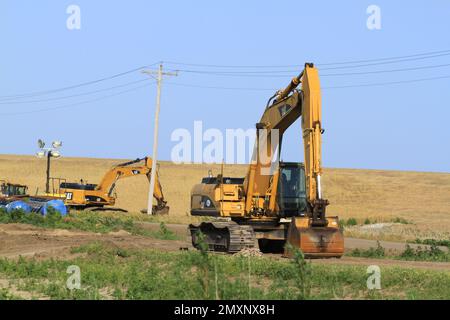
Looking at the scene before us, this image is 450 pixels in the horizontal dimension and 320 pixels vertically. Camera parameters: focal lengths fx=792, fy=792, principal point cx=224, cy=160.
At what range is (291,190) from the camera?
23453mm

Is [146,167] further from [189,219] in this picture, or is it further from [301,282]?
[301,282]

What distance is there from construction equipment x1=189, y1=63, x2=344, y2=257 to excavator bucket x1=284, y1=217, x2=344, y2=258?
0.24 meters

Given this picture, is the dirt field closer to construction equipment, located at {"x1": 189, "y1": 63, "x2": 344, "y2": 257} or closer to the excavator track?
construction equipment, located at {"x1": 189, "y1": 63, "x2": 344, "y2": 257}

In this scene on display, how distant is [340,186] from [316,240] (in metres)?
76.4

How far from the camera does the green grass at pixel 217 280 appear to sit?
12875mm

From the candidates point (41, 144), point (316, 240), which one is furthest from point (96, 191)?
point (316, 240)

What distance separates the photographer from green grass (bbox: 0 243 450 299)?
1288cm

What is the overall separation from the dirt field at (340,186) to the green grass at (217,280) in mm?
38216

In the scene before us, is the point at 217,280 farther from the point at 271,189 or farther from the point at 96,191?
the point at 96,191

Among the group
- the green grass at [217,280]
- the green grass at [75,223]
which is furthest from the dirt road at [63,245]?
the green grass at [217,280]

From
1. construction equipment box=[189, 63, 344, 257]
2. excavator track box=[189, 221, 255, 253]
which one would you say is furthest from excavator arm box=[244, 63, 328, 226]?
excavator track box=[189, 221, 255, 253]

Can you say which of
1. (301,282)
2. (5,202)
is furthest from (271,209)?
(5,202)

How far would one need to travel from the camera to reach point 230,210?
79.5 ft
